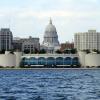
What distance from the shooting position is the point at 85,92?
63.1 meters

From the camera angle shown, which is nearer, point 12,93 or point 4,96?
point 4,96

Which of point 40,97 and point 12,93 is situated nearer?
point 40,97

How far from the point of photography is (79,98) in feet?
182

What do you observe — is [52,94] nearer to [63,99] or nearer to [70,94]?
[70,94]

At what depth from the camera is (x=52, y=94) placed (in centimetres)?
6053

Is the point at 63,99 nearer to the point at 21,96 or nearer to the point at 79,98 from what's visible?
the point at 79,98

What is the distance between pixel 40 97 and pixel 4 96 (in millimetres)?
3905

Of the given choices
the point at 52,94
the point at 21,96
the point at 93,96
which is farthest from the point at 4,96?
the point at 93,96

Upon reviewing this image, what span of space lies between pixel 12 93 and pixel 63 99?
30.1ft

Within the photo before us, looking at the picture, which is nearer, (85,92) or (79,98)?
(79,98)

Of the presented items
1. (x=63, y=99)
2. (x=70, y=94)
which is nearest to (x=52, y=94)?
(x=70, y=94)

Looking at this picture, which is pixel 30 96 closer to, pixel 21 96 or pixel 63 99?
pixel 21 96

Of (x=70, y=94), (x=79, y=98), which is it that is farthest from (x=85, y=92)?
(x=79, y=98)

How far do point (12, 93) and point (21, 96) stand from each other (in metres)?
4.19
